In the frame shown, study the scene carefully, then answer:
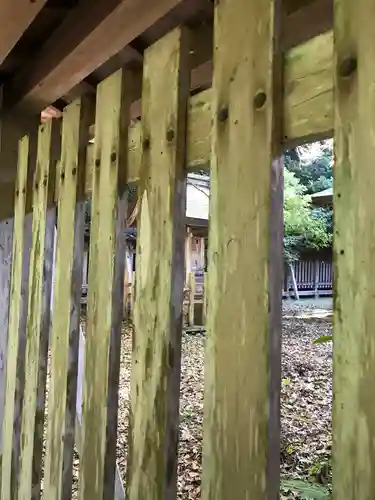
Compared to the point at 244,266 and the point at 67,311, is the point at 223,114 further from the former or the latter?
the point at 67,311

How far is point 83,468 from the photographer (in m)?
1.21

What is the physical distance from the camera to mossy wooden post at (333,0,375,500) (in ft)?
1.98

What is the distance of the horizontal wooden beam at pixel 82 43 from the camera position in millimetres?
1144

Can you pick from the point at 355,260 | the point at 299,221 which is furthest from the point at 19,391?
the point at 299,221

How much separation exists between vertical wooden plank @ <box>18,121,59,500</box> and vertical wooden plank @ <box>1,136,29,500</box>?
12cm

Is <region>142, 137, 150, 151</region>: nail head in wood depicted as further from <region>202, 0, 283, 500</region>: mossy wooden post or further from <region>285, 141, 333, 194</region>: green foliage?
<region>285, 141, 333, 194</region>: green foliage

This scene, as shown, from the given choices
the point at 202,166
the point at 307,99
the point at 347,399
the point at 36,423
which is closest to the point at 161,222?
the point at 202,166

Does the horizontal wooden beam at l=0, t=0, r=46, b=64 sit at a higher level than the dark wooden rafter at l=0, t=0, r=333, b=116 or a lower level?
higher

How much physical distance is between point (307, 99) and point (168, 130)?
1.21ft

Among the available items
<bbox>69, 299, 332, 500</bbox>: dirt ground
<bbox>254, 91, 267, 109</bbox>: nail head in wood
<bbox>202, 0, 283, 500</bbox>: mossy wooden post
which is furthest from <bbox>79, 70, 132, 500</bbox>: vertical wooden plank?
<bbox>69, 299, 332, 500</bbox>: dirt ground

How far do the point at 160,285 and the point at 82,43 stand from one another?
0.81 metres

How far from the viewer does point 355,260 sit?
2.05 feet

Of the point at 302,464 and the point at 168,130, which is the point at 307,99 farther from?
the point at 302,464

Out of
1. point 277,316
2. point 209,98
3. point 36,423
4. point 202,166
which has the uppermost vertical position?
A: point 209,98
